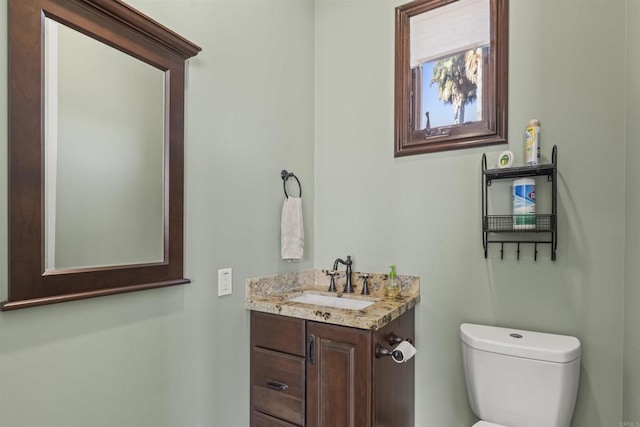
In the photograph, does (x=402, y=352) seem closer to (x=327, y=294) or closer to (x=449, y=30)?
(x=327, y=294)

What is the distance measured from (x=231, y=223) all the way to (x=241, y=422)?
954mm

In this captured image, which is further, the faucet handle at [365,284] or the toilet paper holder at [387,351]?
the faucet handle at [365,284]

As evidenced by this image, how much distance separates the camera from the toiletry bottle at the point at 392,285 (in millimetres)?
1775

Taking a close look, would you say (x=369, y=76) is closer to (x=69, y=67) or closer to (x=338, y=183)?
(x=338, y=183)

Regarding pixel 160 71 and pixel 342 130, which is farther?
pixel 342 130

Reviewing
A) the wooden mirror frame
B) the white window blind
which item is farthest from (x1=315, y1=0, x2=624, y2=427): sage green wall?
the wooden mirror frame

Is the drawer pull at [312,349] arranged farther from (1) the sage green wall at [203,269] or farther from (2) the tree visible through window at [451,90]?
(2) the tree visible through window at [451,90]

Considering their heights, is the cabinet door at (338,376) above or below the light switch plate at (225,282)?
below

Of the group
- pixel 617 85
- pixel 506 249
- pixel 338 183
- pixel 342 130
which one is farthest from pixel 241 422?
pixel 617 85

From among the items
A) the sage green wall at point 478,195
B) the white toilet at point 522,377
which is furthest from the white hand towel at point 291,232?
the white toilet at point 522,377

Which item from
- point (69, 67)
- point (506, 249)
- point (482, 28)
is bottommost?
point (506, 249)

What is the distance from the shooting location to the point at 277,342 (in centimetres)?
154

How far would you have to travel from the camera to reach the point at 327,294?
190 cm

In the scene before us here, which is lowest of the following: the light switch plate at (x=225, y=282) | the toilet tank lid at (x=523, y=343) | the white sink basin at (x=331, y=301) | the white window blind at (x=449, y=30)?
the toilet tank lid at (x=523, y=343)
